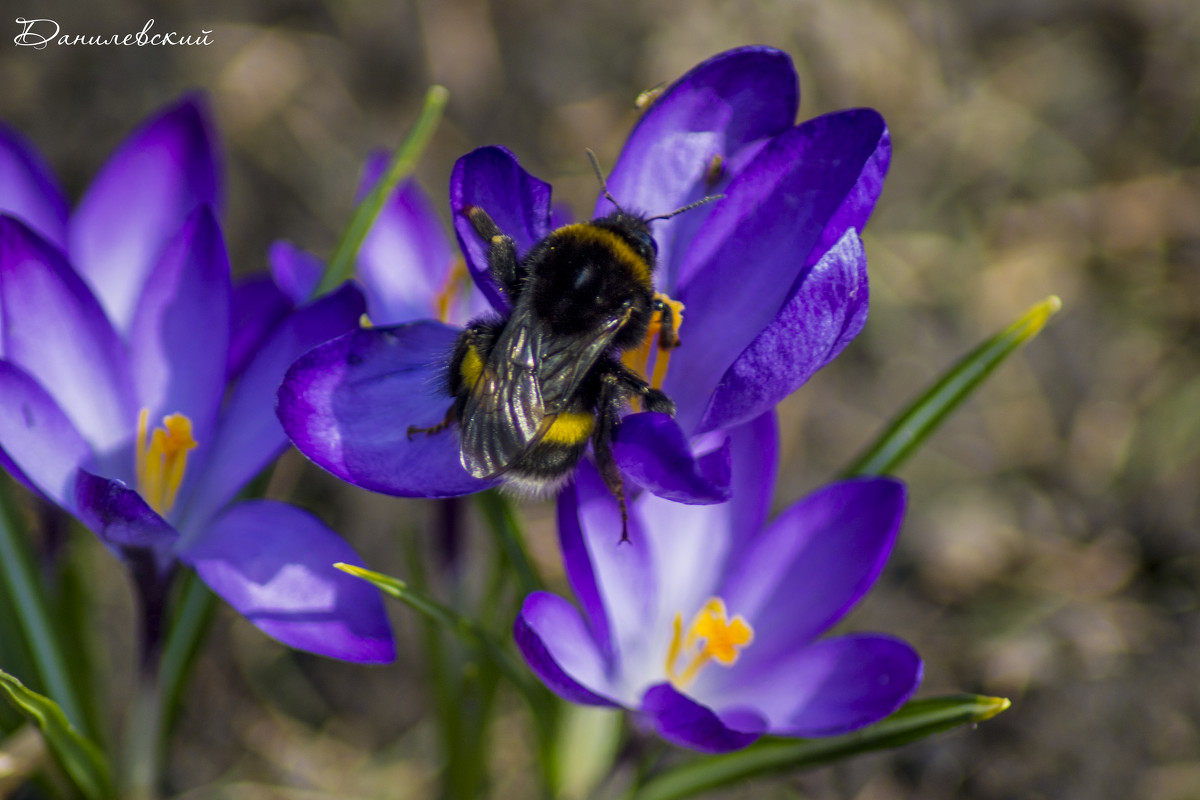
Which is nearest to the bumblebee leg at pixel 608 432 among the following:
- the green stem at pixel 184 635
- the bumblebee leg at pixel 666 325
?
the bumblebee leg at pixel 666 325

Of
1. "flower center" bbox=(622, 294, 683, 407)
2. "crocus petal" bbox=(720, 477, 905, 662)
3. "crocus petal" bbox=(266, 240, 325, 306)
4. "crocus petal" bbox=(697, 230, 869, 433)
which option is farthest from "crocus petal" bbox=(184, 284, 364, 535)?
"crocus petal" bbox=(720, 477, 905, 662)

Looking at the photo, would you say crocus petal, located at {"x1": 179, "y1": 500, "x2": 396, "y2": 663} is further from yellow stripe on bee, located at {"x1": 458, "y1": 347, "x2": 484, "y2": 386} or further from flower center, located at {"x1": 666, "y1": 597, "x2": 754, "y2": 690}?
flower center, located at {"x1": 666, "y1": 597, "x2": 754, "y2": 690}

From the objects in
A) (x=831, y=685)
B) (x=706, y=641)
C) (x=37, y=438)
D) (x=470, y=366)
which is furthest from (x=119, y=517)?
(x=831, y=685)

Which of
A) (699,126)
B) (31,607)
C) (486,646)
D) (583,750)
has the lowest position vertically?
(583,750)

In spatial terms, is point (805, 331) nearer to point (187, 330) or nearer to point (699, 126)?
point (699, 126)

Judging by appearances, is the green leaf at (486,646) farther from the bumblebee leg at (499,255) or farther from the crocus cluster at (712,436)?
the bumblebee leg at (499,255)
